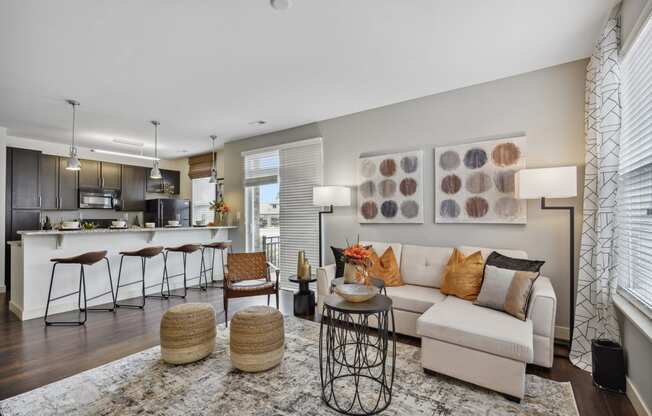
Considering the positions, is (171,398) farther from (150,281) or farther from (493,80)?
(493,80)

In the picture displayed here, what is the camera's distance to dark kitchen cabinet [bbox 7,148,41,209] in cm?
541

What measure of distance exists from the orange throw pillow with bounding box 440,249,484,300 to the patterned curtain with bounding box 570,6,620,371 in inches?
31.8

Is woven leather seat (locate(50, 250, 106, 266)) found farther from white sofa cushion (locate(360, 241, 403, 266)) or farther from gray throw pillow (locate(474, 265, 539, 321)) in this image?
gray throw pillow (locate(474, 265, 539, 321))

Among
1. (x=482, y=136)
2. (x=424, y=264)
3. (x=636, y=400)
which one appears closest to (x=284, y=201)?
(x=424, y=264)

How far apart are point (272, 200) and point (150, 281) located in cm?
235

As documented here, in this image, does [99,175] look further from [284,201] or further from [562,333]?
[562,333]

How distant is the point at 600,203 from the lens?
2498 mm

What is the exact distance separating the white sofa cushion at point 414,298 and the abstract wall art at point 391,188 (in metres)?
0.97

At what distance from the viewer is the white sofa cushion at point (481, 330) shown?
2047 millimetres

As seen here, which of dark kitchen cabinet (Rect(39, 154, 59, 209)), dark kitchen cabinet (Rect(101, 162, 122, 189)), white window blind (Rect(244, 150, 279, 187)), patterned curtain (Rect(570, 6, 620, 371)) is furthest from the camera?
dark kitchen cabinet (Rect(101, 162, 122, 189))

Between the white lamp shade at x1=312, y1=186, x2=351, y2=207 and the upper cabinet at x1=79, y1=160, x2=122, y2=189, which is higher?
the upper cabinet at x1=79, y1=160, x2=122, y2=189

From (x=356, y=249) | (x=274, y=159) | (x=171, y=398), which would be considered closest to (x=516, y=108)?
(x=356, y=249)

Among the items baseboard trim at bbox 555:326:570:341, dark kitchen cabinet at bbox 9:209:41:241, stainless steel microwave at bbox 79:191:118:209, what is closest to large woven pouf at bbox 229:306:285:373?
baseboard trim at bbox 555:326:570:341

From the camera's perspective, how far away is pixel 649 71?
1.97 m
